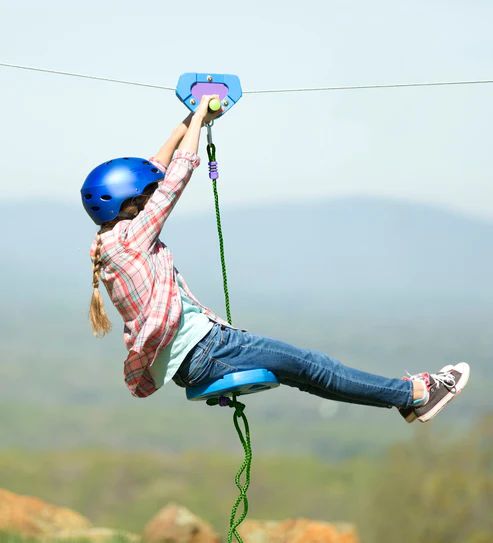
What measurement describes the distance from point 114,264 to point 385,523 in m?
8.46

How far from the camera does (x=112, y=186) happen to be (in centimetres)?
429

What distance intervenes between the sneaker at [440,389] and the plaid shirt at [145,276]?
44.4 inches

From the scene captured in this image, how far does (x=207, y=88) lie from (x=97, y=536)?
6.25m

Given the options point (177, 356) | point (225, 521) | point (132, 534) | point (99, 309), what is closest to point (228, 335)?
point (177, 356)

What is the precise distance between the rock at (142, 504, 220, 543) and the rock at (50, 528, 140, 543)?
0.15 meters

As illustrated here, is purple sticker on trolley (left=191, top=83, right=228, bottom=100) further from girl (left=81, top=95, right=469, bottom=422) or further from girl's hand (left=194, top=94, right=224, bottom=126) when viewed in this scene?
girl (left=81, top=95, right=469, bottom=422)

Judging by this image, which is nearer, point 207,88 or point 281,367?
point 281,367

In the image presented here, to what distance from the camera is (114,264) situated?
167 inches

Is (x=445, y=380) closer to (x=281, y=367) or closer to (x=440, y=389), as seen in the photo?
(x=440, y=389)

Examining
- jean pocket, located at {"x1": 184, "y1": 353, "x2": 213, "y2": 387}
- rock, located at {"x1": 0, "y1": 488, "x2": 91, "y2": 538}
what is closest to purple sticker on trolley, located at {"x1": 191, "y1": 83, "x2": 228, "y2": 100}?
jean pocket, located at {"x1": 184, "y1": 353, "x2": 213, "y2": 387}

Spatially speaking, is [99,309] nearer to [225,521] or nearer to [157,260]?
[157,260]

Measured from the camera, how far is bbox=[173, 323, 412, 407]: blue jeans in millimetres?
4254

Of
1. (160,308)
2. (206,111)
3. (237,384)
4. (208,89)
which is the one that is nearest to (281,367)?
(237,384)

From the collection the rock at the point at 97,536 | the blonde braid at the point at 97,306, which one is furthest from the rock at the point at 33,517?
the blonde braid at the point at 97,306
